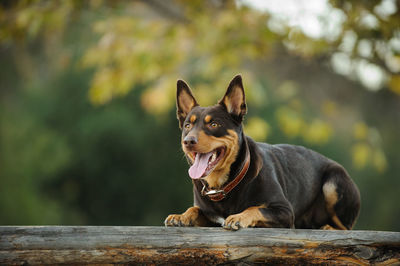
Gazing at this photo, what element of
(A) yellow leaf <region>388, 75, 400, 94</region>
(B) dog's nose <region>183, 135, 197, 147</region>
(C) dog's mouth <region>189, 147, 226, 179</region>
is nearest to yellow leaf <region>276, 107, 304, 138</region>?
(A) yellow leaf <region>388, 75, 400, 94</region>

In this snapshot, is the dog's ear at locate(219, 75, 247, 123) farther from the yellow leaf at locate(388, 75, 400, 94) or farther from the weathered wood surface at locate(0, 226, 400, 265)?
the yellow leaf at locate(388, 75, 400, 94)

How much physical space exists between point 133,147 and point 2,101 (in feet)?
14.3

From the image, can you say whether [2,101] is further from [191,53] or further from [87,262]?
[87,262]

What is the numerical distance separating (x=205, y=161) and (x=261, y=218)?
59 centimetres

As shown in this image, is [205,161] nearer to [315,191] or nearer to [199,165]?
[199,165]

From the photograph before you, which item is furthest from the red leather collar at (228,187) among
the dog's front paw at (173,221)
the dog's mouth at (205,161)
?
the dog's front paw at (173,221)

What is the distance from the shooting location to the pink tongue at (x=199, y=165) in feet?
12.9

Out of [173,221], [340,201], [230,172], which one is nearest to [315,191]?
[340,201]

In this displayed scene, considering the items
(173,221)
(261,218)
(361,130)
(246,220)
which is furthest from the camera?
(361,130)

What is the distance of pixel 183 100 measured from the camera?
14.9ft

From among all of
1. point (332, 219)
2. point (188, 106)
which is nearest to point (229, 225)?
point (188, 106)

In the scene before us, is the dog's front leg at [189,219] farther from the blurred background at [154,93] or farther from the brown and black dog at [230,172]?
the blurred background at [154,93]

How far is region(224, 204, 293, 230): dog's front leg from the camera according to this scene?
3.56m

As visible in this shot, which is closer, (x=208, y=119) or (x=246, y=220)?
(x=246, y=220)
